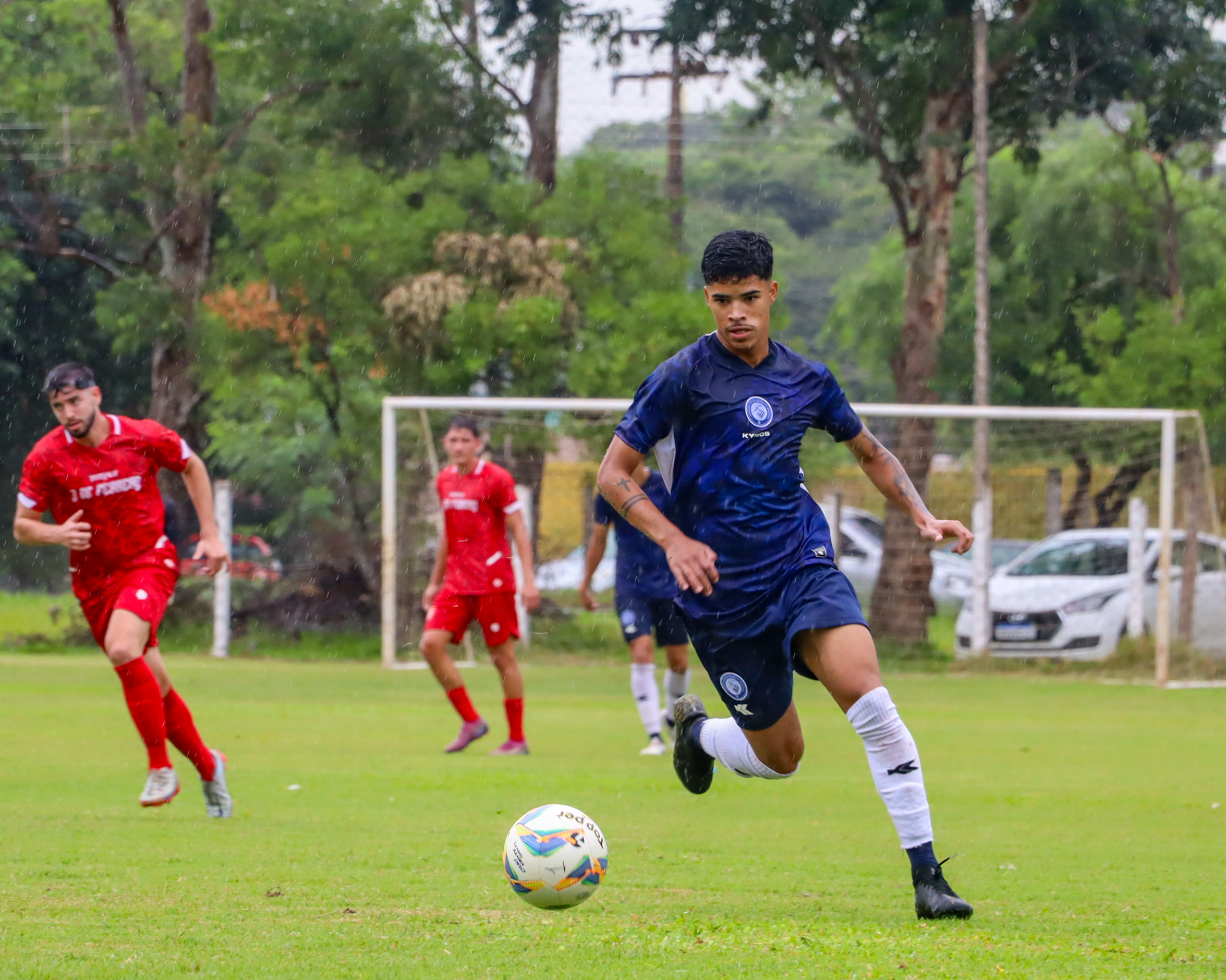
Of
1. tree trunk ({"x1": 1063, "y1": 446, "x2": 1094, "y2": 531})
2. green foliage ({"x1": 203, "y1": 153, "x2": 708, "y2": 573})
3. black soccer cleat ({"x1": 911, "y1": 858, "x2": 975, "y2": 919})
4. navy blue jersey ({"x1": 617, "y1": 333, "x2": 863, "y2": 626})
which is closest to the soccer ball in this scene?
navy blue jersey ({"x1": 617, "y1": 333, "x2": 863, "y2": 626})

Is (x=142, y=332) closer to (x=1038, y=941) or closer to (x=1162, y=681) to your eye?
(x=1162, y=681)

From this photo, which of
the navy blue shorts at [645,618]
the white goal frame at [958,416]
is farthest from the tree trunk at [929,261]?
the navy blue shorts at [645,618]

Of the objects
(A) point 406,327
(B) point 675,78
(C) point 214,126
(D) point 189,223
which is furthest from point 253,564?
(B) point 675,78

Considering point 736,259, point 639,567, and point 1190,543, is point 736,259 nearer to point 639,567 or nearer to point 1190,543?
point 639,567

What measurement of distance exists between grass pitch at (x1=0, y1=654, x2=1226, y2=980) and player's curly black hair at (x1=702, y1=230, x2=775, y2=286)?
6.86 ft

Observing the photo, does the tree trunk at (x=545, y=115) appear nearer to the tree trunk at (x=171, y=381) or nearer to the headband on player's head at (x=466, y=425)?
the tree trunk at (x=171, y=381)

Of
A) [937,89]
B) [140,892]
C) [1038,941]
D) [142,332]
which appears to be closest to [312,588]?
[142,332]

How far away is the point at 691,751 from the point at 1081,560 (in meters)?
14.5

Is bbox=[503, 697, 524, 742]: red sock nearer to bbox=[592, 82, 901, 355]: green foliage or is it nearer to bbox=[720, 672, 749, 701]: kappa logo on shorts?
bbox=[720, 672, 749, 701]: kappa logo on shorts

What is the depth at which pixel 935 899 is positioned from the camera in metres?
5.02

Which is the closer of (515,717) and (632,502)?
(632,502)

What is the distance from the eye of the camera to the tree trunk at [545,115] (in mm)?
24906

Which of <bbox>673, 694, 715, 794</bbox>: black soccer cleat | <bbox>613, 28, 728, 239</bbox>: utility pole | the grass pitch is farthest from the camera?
<bbox>613, 28, 728, 239</bbox>: utility pole

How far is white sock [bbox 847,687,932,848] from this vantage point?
202 inches
